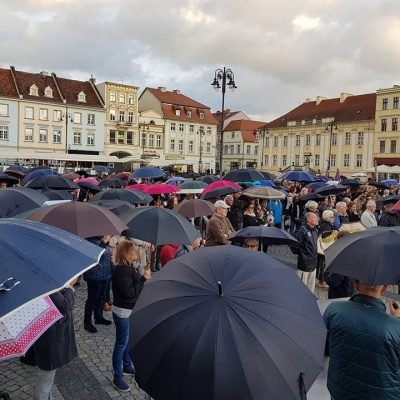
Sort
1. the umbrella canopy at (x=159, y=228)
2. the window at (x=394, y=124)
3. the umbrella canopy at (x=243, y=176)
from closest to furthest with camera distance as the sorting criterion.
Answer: the umbrella canopy at (x=159, y=228)
the umbrella canopy at (x=243, y=176)
the window at (x=394, y=124)

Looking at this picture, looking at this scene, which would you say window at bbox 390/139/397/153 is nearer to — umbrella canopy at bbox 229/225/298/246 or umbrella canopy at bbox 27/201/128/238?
umbrella canopy at bbox 229/225/298/246

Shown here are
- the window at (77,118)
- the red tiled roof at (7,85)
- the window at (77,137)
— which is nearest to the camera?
the red tiled roof at (7,85)

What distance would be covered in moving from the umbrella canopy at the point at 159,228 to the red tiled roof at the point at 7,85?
5055 cm

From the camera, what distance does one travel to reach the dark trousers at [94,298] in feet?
21.4

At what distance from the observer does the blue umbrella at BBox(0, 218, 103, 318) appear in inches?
90.3

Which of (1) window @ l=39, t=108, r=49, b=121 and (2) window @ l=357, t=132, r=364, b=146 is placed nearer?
(1) window @ l=39, t=108, r=49, b=121

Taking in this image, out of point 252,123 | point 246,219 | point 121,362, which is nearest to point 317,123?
point 252,123

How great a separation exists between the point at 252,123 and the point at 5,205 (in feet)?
274

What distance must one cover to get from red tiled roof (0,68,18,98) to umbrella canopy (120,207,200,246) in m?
50.5

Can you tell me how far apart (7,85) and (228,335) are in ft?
185

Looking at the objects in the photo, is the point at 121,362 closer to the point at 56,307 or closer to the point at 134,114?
the point at 56,307

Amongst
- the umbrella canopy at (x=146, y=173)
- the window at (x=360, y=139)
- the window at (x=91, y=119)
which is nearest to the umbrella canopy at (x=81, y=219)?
the umbrella canopy at (x=146, y=173)

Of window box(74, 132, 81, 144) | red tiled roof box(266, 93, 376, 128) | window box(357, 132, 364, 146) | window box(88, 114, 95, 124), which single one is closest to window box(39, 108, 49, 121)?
window box(74, 132, 81, 144)

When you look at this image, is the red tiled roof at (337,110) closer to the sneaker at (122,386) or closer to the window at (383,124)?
the window at (383,124)
